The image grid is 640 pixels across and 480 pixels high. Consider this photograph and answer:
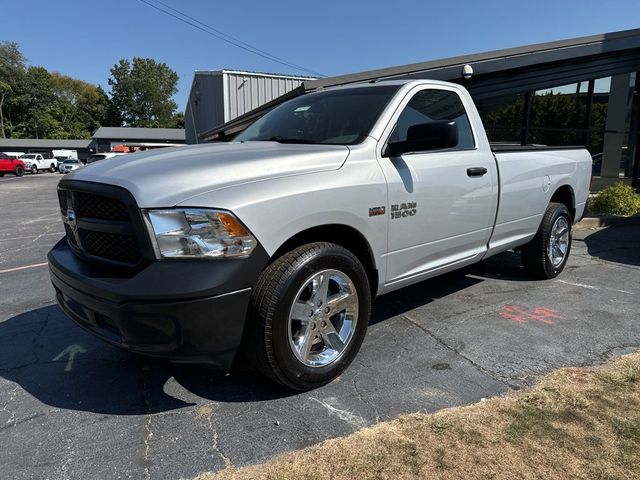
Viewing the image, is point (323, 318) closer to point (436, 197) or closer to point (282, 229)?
point (282, 229)

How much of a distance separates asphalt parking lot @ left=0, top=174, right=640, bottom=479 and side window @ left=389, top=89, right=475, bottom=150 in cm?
153

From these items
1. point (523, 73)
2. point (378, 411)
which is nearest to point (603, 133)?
point (523, 73)

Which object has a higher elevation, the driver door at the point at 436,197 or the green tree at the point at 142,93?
the green tree at the point at 142,93

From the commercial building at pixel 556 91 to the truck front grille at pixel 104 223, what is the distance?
22.0 ft

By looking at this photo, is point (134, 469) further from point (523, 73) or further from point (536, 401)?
point (523, 73)

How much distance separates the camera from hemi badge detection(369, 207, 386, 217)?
316 cm

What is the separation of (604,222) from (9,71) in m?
99.2

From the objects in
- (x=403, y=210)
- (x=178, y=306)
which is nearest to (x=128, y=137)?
(x=403, y=210)

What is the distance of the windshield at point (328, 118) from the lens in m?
3.54

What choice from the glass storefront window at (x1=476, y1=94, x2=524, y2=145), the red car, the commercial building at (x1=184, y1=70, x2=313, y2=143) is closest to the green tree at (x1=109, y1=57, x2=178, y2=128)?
the red car

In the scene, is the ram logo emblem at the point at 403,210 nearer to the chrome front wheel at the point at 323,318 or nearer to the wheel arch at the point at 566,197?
the chrome front wheel at the point at 323,318

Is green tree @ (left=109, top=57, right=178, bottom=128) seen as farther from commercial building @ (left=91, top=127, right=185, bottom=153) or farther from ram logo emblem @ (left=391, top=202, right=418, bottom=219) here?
ram logo emblem @ (left=391, top=202, right=418, bottom=219)

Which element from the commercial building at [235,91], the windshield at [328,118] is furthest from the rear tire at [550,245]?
the commercial building at [235,91]

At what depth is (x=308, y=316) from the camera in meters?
2.91
